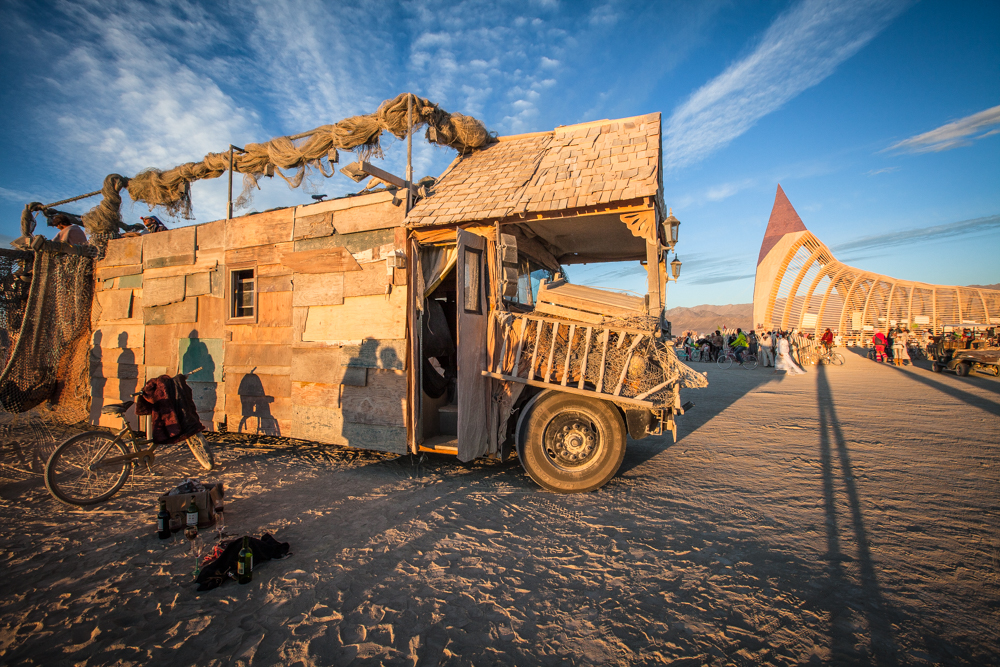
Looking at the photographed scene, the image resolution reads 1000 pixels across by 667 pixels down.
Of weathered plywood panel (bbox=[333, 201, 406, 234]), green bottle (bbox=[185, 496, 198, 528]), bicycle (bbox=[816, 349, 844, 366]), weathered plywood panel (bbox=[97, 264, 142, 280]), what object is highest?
weathered plywood panel (bbox=[333, 201, 406, 234])

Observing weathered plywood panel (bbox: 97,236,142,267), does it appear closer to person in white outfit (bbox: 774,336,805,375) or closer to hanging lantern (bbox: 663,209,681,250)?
hanging lantern (bbox: 663,209,681,250)

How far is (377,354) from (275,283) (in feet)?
8.27

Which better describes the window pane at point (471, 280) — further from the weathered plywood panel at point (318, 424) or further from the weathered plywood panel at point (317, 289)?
the weathered plywood panel at point (318, 424)

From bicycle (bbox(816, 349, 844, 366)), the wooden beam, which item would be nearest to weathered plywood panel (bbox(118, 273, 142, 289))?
the wooden beam

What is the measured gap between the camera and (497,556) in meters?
3.47

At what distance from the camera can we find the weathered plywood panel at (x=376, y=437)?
19.4ft

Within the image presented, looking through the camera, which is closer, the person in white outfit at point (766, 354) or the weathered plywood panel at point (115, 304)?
the weathered plywood panel at point (115, 304)

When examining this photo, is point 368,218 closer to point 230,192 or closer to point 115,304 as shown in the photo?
point 230,192

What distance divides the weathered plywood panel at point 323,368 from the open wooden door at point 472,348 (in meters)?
1.79

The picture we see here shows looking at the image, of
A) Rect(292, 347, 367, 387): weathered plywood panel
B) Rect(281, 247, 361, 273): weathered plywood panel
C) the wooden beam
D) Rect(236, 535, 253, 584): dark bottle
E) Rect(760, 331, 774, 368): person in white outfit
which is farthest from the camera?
Rect(760, 331, 774, 368): person in white outfit

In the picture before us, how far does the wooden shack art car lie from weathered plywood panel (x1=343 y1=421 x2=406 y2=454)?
25 mm

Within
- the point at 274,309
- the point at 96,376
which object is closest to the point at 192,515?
the point at 274,309

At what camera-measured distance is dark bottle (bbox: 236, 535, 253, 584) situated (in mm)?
3086

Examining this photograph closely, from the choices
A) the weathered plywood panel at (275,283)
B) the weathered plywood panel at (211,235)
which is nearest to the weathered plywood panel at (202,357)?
the weathered plywood panel at (275,283)
